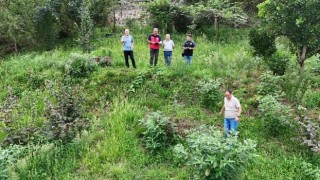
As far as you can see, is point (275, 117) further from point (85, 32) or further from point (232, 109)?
point (85, 32)

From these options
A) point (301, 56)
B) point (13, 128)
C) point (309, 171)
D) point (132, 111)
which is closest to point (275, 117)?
point (309, 171)

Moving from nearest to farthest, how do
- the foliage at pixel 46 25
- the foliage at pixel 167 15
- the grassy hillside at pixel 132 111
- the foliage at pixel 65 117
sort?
the grassy hillside at pixel 132 111 → the foliage at pixel 65 117 → the foliage at pixel 46 25 → the foliage at pixel 167 15

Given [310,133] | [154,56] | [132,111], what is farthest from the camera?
[154,56]

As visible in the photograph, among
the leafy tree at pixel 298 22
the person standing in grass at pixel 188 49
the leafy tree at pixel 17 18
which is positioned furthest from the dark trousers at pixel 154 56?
the leafy tree at pixel 17 18

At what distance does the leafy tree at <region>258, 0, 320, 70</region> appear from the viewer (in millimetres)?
10984

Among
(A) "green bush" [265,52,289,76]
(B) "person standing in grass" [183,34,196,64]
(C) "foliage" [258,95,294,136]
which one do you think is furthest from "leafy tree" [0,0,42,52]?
(C) "foliage" [258,95,294,136]

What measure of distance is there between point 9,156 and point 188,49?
286 inches

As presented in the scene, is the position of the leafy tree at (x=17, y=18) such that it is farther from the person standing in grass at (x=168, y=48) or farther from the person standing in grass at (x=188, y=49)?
the person standing in grass at (x=188, y=49)

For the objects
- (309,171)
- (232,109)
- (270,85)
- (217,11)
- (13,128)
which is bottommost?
(309,171)

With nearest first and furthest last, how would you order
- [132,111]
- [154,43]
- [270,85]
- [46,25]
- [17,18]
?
[132,111] → [270,85] → [154,43] → [17,18] → [46,25]

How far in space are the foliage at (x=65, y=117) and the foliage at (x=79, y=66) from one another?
8.88ft

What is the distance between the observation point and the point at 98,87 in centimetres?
1253

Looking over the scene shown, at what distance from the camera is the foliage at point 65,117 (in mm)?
9148

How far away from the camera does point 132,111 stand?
1063 centimetres
